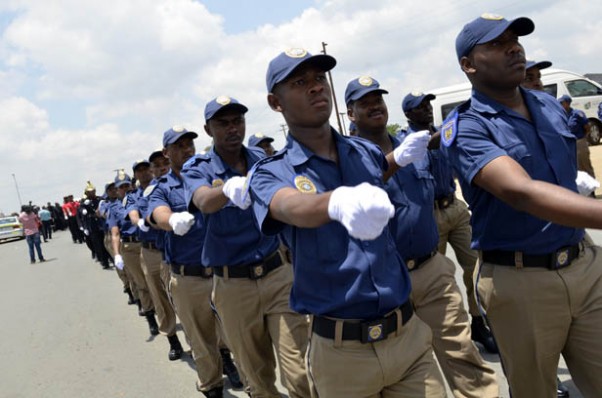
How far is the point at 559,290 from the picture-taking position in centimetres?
243

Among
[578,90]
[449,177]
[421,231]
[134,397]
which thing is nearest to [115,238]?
[134,397]

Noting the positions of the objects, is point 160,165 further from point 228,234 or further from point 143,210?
point 228,234

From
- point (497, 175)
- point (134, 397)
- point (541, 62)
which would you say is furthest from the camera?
point (541, 62)

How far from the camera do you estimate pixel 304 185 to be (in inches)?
85.5

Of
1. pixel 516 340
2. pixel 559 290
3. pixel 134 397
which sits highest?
pixel 559 290

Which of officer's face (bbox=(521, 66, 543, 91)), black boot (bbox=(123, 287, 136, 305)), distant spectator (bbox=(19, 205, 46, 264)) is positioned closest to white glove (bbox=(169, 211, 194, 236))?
officer's face (bbox=(521, 66, 543, 91))

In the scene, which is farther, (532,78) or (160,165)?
(160,165)

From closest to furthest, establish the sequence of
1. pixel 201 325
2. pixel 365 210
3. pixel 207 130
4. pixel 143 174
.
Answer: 1. pixel 365 210
2. pixel 207 130
3. pixel 201 325
4. pixel 143 174

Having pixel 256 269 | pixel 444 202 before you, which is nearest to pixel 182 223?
pixel 256 269

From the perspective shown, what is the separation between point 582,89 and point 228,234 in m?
16.8

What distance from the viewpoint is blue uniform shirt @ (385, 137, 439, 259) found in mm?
3410

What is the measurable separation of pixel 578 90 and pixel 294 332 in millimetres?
16856

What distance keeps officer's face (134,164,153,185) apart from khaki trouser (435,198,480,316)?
166 inches

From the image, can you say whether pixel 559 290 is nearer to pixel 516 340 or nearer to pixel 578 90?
pixel 516 340
